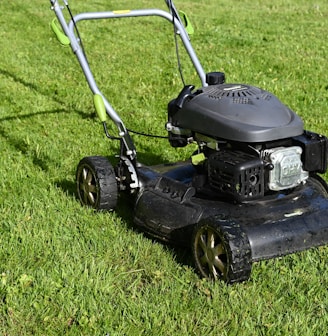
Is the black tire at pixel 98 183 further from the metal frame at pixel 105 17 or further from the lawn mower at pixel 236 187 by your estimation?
the metal frame at pixel 105 17

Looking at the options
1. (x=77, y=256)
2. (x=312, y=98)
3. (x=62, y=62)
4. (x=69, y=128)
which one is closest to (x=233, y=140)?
(x=77, y=256)

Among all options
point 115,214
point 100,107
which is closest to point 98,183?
point 115,214

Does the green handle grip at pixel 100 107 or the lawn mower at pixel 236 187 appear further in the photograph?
Answer: the green handle grip at pixel 100 107

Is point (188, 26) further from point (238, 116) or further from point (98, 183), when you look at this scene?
point (238, 116)

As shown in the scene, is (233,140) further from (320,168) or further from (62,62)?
(62,62)

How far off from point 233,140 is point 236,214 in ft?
1.06

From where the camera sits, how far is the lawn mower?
2820mm

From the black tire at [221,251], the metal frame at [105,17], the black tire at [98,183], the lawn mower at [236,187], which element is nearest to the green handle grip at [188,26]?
the metal frame at [105,17]

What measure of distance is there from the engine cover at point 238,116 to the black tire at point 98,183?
0.50 m

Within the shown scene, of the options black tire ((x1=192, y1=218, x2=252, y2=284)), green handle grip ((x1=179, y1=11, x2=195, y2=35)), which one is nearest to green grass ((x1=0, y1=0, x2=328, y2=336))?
black tire ((x1=192, y1=218, x2=252, y2=284))

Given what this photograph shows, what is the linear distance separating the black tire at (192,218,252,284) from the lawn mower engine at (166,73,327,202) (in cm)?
21

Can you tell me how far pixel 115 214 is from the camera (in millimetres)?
3588

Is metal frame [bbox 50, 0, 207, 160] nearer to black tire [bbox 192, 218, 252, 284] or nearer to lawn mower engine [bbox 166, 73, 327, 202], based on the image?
lawn mower engine [bbox 166, 73, 327, 202]

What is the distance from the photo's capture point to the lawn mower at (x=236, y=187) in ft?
9.25
